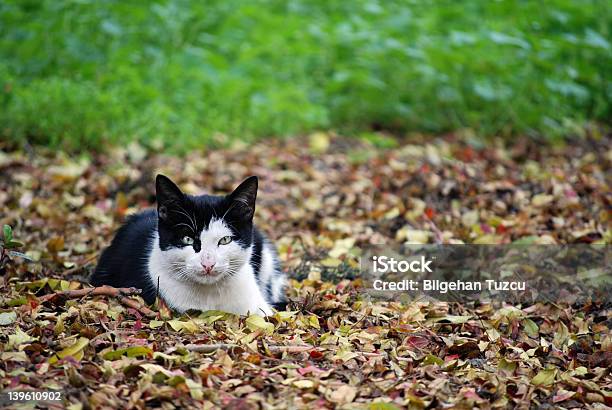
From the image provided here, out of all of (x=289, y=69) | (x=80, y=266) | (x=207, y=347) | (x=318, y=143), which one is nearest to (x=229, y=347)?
(x=207, y=347)

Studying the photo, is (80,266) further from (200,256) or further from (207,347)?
(207,347)

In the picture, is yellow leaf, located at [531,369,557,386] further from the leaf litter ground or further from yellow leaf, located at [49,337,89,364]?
yellow leaf, located at [49,337,89,364]

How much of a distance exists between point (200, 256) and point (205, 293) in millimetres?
233

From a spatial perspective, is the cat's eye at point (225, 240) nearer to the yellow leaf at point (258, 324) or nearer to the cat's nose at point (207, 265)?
the cat's nose at point (207, 265)

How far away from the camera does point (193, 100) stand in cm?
688

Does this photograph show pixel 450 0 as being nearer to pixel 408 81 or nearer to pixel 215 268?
pixel 408 81

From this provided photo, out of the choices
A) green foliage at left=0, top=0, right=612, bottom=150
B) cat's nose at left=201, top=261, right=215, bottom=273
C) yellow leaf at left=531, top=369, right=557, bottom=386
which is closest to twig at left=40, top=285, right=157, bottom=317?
cat's nose at left=201, top=261, right=215, bottom=273

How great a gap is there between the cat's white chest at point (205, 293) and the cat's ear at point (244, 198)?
25 centimetres

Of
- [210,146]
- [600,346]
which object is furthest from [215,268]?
[210,146]

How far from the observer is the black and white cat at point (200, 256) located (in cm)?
327

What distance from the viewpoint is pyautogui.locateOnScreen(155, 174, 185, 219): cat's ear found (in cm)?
329

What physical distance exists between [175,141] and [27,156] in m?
1.21

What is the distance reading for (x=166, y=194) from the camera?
10.9 feet

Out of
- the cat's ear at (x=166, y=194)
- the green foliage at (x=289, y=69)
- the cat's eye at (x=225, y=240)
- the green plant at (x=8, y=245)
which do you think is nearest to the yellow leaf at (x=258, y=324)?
the cat's eye at (x=225, y=240)
